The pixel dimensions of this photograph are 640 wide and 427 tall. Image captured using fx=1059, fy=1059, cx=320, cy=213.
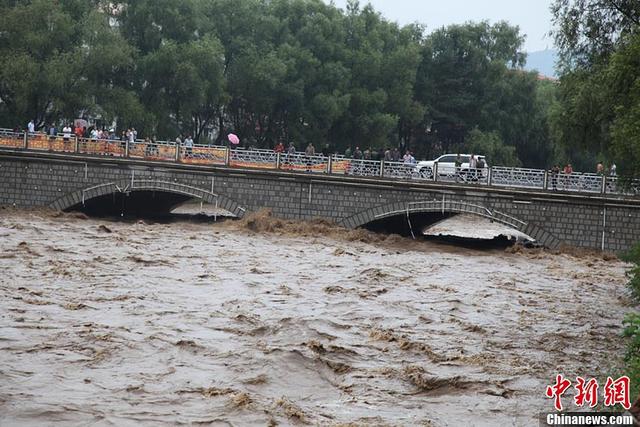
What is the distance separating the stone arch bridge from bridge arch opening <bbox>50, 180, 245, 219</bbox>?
39 mm

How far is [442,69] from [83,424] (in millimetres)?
55647

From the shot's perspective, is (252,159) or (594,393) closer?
(594,393)

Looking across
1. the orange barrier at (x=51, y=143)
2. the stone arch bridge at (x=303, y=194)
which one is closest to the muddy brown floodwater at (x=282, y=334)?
the stone arch bridge at (x=303, y=194)

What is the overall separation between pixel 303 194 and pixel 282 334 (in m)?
21.2

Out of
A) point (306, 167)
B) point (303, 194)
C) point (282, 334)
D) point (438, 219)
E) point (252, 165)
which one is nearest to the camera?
point (282, 334)

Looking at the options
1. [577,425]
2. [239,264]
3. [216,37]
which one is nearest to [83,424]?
[577,425]

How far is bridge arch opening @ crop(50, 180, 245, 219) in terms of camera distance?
136 feet

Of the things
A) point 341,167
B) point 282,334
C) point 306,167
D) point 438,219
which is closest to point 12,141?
point 306,167

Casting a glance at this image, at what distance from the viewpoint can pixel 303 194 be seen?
134 feet

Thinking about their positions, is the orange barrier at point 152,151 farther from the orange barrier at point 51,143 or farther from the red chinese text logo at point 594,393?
the red chinese text logo at point 594,393

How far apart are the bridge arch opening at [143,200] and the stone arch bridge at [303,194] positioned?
39 millimetres

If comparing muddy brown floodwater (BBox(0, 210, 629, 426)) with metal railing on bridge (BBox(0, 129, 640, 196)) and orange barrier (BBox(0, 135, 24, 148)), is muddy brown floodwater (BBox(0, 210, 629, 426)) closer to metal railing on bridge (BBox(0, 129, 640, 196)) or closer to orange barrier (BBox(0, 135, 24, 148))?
metal railing on bridge (BBox(0, 129, 640, 196))

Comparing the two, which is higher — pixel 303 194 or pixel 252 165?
pixel 252 165

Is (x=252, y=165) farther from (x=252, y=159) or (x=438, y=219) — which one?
(x=438, y=219)
